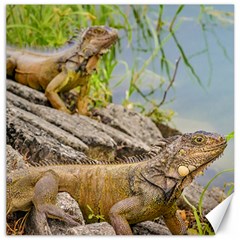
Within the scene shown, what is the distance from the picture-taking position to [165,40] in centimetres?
368

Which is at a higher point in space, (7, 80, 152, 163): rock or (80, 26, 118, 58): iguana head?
Answer: (80, 26, 118, 58): iguana head

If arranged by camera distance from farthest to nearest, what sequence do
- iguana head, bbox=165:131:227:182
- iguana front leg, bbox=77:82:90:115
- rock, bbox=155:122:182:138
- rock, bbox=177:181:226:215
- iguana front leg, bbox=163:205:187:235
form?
iguana front leg, bbox=77:82:90:115, rock, bbox=155:122:182:138, rock, bbox=177:181:226:215, iguana front leg, bbox=163:205:187:235, iguana head, bbox=165:131:227:182

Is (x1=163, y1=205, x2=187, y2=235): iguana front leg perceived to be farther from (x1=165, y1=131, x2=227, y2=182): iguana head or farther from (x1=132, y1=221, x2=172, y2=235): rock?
(x1=165, y1=131, x2=227, y2=182): iguana head

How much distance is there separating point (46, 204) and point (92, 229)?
0.69ft

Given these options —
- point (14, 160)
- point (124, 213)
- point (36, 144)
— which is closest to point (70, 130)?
point (36, 144)

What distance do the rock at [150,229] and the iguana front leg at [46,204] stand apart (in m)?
0.28

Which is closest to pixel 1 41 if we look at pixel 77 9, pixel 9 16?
pixel 9 16

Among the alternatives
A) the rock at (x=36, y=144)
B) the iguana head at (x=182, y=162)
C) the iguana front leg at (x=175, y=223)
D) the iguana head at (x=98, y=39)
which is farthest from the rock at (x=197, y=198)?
the iguana head at (x=98, y=39)

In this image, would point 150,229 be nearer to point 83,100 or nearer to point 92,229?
point 92,229

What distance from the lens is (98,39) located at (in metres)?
3.69

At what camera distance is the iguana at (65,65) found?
3.70 meters

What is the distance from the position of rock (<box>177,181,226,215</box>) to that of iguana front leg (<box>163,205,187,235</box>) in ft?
0.42

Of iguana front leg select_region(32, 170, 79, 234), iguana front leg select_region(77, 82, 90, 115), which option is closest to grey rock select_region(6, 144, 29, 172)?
iguana front leg select_region(32, 170, 79, 234)

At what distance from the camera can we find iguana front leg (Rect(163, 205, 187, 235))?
3.32 metres
